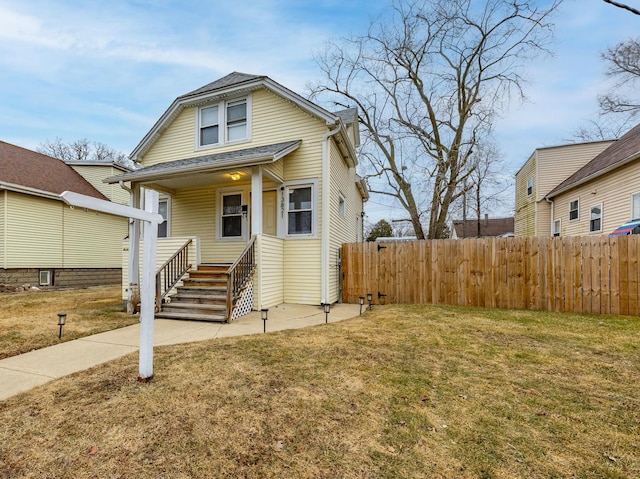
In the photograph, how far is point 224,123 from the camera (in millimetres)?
9547

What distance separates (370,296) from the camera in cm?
859

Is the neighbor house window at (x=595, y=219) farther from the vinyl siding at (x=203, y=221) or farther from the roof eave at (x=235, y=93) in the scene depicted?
the vinyl siding at (x=203, y=221)

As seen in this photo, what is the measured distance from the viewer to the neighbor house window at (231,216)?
9508 mm

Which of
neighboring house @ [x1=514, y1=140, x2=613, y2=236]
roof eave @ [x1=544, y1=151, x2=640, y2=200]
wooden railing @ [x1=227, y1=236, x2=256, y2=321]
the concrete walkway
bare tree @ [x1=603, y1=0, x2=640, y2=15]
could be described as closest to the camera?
the concrete walkway

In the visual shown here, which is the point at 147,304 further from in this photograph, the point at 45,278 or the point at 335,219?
the point at 45,278

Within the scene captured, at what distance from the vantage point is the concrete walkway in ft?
11.2

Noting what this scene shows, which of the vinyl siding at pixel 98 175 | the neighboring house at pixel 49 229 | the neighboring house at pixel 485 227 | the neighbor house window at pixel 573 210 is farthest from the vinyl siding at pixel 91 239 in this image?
the neighboring house at pixel 485 227

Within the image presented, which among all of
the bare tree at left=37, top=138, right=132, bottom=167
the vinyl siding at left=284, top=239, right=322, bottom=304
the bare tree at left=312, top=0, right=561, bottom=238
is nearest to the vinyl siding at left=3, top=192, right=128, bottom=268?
the vinyl siding at left=284, top=239, right=322, bottom=304

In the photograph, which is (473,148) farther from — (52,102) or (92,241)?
(52,102)

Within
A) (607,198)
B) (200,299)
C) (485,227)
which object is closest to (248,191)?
(200,299)

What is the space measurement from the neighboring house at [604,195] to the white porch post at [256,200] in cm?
1140

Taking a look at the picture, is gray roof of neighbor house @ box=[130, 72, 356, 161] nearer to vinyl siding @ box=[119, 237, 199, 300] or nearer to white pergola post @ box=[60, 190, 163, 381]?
vinyl siding @ box=[119, 237, 199, 300]

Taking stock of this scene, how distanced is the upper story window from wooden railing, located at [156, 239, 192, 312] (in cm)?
360

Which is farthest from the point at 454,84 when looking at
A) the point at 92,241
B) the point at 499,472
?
the point at 92,241
